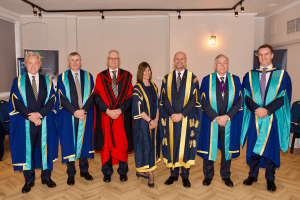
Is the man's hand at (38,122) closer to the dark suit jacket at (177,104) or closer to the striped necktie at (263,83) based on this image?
the dark suit jacket at (177,104)

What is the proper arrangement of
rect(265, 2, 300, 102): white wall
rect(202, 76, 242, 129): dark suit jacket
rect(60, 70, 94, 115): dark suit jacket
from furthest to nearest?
1. rect(265, 2, 300, 102): white wall
2. rect(60, 70, 94, 115): dark suit jacket
3. rect(202, 76, 242, 129): dark suit jacket

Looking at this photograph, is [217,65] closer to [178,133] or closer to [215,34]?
[178,133]

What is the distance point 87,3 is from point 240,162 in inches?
188

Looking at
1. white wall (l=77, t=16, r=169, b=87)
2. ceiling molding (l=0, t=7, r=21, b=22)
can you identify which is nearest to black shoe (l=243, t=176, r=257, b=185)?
white wall (l=77, t=16, r=169, b=87)

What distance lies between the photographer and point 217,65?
2.80m

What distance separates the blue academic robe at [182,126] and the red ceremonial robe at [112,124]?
1.73 feet

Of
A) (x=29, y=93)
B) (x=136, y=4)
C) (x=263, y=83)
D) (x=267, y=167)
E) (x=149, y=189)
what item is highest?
(x=136, y=4)

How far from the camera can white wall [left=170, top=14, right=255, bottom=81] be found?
6043mm

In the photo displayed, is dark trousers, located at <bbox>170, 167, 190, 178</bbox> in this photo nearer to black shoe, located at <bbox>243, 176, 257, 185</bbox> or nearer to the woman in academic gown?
the woman in academic gown

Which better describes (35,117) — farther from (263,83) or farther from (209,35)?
(209,35)

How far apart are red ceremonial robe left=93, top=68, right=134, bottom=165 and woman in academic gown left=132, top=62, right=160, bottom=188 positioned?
24 cm

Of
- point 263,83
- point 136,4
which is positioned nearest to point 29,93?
point 263,83

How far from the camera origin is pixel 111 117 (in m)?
2.83

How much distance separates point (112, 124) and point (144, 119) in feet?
1.62
